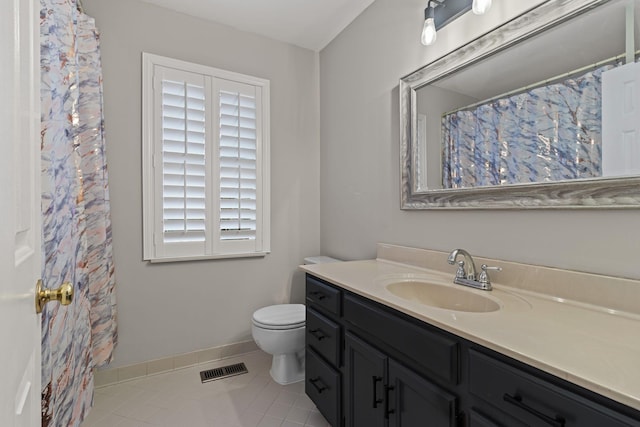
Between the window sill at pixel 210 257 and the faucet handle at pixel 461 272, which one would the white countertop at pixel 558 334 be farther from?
the window sill at pixel 210 257

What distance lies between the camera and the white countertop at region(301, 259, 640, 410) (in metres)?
0.63

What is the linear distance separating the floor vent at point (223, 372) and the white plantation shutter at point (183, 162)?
95 centimetres

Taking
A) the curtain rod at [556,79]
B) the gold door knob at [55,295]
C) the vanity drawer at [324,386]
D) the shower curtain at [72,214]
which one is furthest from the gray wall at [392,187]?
the shower curtain at [72,214]

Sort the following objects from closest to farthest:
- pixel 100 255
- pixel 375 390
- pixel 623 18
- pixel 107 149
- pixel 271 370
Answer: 1. pixel 623 18
2. pixel 375 390
3. pixel 100 255
4. pixel 107 149
5. pixel 271 370

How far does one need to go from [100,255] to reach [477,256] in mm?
2132

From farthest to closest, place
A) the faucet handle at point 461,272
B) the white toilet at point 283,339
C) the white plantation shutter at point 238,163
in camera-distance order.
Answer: the white plantation shutter at point 238,163 → the white toilet at point 283,339 → the faucet handle at point 461,272

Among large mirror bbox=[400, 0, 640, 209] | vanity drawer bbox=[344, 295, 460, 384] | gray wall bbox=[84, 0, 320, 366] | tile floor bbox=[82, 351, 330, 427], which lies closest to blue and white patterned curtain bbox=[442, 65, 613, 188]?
large mirror bbox=[400, 0, 640, 209]

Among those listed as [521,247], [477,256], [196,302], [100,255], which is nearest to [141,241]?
[100,255]

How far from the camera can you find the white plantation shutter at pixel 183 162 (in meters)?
2.23

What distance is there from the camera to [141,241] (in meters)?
2.19

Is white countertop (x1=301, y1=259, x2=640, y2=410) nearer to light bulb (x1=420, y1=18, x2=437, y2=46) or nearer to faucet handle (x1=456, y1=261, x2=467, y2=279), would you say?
faucet handle (x1=456, y1=261, x2=467, y2=279)

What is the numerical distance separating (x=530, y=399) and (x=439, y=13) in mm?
1695

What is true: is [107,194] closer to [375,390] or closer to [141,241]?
[141,241]

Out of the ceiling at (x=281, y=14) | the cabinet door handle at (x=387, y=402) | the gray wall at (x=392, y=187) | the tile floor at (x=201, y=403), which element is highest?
the ceiling at (x=281, y=14)
